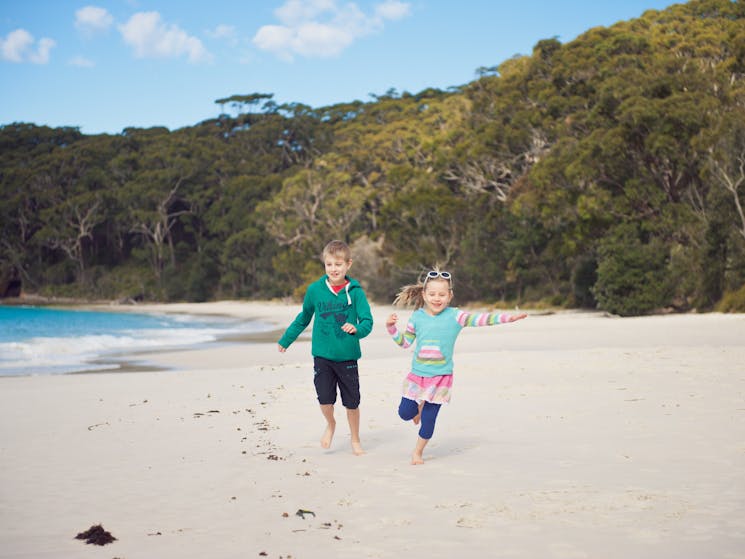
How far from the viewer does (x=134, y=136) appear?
73438 millimetres

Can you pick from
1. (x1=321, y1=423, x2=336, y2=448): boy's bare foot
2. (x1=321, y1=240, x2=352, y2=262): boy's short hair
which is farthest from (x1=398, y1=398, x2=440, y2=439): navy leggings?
(x1=321, y1=240, x2=352, y2=262): boy's short hair

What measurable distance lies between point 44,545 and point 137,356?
508 inches

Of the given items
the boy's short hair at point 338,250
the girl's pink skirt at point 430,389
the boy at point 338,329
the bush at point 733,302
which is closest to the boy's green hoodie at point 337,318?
the boy at point 338,329

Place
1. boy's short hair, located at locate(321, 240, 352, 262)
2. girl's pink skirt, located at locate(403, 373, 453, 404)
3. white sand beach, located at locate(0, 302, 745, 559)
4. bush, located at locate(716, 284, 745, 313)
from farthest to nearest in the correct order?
bush, located at locate(716, 284, 745, 313) → boy's short hair, located at locate(321, 240, 352, 262) → girl's pink skirt, located at locate(403, 373, 453, 404) → white sand beach, located at locate(0, 302, 745, 559)

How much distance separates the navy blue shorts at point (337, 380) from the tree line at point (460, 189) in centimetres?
1621

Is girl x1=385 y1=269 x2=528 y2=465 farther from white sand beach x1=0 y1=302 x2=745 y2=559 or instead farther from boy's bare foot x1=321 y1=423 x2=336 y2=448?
boy's bare foot x1=321 y1=423 x2=336 y2=448

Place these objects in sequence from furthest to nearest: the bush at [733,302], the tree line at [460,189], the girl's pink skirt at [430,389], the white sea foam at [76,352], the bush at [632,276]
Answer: the tree line at [460,189], the bush at [632,276], the bush at [733,302], the white sea foam at [76,352], the girl's pink skirt at [430,389]

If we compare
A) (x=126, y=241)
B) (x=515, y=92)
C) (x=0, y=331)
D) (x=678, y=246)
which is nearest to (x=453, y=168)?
(x=515, y=92)

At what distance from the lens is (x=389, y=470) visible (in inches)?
199

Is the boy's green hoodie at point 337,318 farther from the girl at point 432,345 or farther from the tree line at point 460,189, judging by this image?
the tree line at point 460,189

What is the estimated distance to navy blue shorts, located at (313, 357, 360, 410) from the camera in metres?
5.66

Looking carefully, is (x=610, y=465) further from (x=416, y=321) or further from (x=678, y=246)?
(x=678, y=246)

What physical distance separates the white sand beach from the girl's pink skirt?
425 mm

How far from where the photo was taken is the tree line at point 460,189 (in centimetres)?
2264
